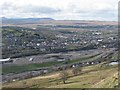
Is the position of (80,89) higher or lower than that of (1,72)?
higher

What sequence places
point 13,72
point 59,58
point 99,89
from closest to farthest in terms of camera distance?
1. point 99,89
2. point 13,72
3. point 59,58

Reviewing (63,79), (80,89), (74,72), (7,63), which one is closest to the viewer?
(80,89)

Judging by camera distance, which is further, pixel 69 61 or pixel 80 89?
pixel 69 61

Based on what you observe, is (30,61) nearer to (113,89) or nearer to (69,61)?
(69,61)

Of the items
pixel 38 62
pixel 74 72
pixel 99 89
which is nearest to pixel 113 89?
pixel 99 89

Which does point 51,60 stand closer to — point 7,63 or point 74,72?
point 7,63

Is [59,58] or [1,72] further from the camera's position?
[59,58]

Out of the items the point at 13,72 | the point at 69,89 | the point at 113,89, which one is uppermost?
the point at 113,89

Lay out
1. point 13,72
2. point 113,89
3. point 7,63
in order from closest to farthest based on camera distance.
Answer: point 113,89 → point 13,72 → point 7,63

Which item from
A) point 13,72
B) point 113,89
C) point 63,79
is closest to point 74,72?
point 63,79
